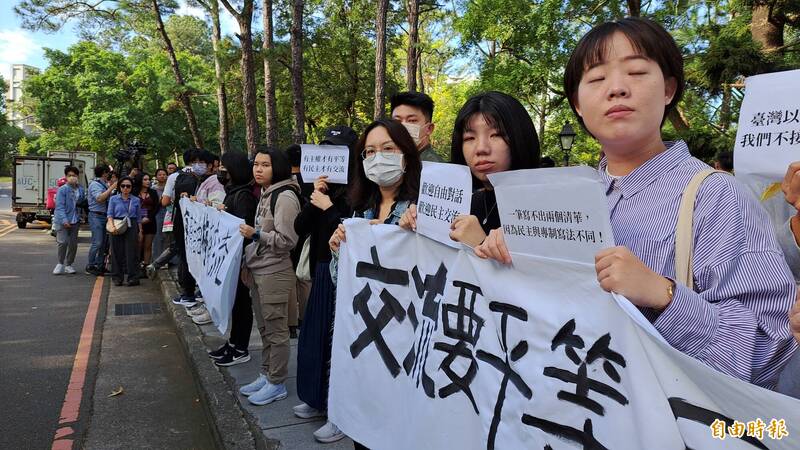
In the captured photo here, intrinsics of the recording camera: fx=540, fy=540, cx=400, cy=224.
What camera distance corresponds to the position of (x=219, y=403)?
3.75 meters

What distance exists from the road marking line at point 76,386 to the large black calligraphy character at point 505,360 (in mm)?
3119

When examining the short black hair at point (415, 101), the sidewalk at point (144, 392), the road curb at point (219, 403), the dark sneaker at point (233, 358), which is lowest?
the sidewalk at point (144, 392)

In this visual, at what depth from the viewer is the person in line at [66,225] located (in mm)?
9023

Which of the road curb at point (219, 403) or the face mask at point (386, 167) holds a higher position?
the face mask at point (386, 167)

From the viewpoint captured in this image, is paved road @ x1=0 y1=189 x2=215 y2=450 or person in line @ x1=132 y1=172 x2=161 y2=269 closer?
paved road @ x1=0 y1=189 x2=215 y2=450

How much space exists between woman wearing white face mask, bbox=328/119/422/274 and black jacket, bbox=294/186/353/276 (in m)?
0.38

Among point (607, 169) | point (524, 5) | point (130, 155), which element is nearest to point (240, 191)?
point (607, 169)

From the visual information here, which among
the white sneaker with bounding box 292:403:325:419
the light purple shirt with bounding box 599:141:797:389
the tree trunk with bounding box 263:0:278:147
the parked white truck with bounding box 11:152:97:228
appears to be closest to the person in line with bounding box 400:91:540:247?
the light purple shirt with bounding box 599:141:797:389

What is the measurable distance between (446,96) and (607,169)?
3626 cm

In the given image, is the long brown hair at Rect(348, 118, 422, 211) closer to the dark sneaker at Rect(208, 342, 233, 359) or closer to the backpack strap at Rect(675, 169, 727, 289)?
the backpack strap at Rect(675, 169, 727, 289)

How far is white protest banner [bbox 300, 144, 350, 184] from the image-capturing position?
120 inches

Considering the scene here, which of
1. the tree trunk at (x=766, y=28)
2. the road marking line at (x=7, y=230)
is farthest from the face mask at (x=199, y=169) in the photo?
the road marking line at (x=7, y=230)

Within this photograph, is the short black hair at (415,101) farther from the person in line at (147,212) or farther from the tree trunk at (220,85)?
the tree trunk at (220,85)

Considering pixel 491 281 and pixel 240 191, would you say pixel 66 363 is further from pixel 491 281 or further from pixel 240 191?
pixel 491 281
